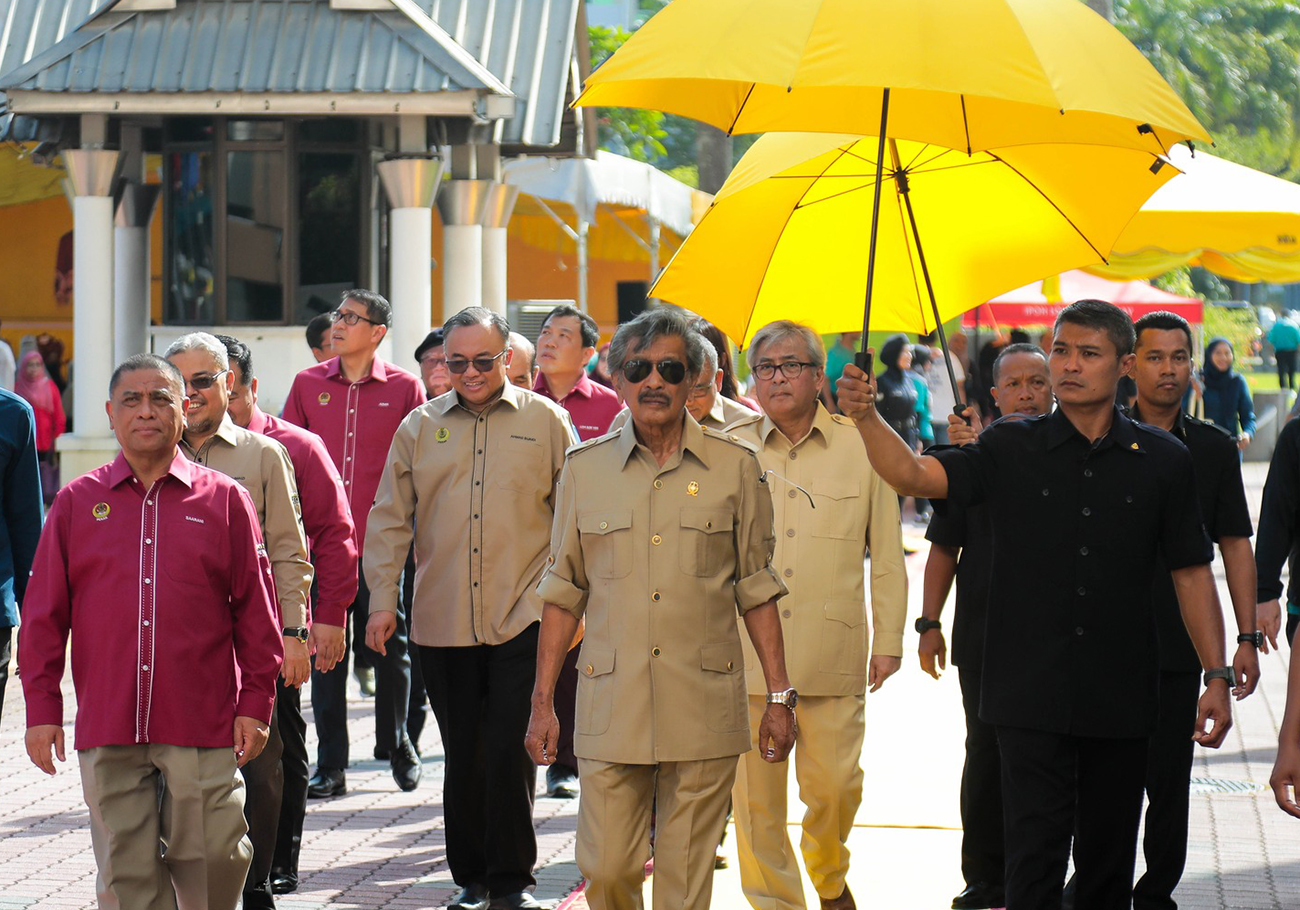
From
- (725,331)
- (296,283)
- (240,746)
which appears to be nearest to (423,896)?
(240,746)

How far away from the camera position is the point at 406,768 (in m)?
8.87

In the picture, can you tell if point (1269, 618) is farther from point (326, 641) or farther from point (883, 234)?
point (326, 641)

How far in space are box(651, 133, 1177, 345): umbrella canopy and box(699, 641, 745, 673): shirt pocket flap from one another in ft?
6.37

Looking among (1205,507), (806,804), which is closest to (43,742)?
(806,804)

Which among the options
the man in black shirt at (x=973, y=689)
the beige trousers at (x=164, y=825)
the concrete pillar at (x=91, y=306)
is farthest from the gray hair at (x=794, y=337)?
the concrete pillar at (x=91, y=306)

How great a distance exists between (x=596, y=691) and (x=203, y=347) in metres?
1.94

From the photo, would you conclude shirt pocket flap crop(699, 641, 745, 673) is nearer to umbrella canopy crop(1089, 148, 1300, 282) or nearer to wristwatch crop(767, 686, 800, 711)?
wristwatch crop(767, 686, 800, 711)

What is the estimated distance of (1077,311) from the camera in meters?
5.52

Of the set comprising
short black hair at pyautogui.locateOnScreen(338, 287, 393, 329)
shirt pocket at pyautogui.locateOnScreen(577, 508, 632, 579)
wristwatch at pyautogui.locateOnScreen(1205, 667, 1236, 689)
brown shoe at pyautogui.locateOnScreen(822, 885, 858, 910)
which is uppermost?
short black hair at pyautogui.locateOnScreen(338, 287, 393, 329)

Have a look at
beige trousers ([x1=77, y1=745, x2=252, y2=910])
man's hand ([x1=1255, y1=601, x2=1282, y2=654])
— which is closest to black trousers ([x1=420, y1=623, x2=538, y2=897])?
beige trousers ([x1=77, y1=745, x2=252, y2=910])

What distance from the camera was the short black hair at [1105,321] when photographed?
18.0ft

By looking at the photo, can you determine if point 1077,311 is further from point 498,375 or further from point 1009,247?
point 498,375

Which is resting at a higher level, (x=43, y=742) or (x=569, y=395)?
(x=569, y=395)

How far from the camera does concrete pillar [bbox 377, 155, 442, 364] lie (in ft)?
51.8
